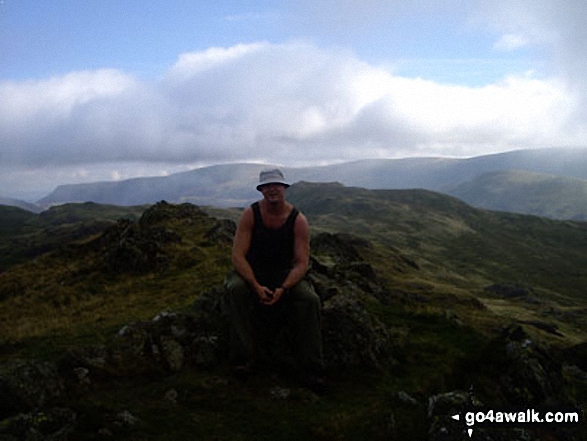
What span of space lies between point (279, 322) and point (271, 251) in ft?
6.33

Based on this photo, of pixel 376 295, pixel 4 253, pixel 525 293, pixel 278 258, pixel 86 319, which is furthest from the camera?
pixel 4 253

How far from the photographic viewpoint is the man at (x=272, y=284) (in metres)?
10.2

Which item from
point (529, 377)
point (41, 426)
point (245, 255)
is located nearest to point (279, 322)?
point (245, 255)

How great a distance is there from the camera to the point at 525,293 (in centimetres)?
11206

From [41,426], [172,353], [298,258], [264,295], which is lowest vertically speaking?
[172,353]

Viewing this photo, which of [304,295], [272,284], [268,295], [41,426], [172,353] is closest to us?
[41,426]

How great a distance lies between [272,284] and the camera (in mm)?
10688

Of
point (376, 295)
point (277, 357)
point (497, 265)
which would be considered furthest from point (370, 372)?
point (497, 265)

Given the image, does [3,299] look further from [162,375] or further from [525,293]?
[525,293]

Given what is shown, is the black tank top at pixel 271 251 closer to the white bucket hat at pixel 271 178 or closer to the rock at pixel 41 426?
the white bucket hat at pixel 271 178

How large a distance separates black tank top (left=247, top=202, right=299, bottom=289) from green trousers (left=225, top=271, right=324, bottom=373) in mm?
514

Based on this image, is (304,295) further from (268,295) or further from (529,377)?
(529,377)

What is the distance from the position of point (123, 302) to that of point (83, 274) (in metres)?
11.2

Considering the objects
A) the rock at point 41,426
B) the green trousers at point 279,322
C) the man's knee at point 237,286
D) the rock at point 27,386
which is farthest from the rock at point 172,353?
the rock at point 41,426
